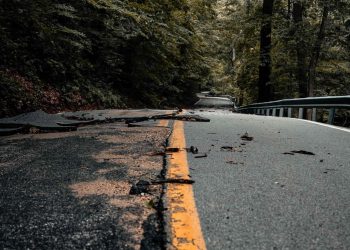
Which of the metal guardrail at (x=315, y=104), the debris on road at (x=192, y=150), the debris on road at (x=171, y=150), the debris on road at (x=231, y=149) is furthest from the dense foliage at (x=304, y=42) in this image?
the debris on road at (x=171, y=150)

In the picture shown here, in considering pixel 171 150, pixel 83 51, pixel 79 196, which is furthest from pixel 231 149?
pixel 83 51

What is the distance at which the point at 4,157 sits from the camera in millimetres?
4648

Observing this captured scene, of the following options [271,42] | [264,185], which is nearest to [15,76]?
[264,185]

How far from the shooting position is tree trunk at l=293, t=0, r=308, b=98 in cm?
1997

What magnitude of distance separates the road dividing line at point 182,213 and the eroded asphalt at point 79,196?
0.09 m

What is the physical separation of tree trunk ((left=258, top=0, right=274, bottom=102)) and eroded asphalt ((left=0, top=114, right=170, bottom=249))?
1707cm

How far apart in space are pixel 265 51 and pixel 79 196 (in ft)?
64.9

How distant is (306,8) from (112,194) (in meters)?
21.3

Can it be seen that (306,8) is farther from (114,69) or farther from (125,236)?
(125,236)

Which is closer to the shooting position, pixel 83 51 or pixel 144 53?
pixel 83 51

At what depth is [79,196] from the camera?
307 centimetres

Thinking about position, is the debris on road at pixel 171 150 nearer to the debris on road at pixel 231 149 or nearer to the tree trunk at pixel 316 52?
the debris on road at pixel 231 149

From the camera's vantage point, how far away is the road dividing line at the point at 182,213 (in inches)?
85.7

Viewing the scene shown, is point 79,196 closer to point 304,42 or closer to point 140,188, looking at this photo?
point 140,188
